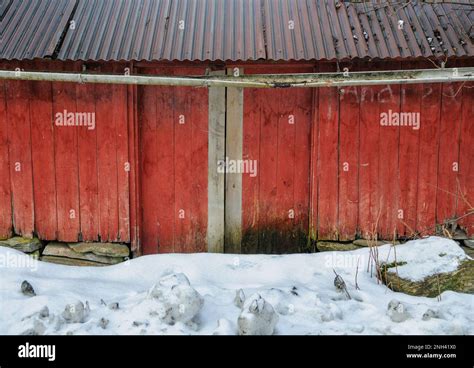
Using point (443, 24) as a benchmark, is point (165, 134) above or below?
below

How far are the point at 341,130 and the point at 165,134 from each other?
83.7 inches

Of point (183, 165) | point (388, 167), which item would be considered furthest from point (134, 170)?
point (388, 167)

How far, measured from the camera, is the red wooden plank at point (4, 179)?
6.30 metres

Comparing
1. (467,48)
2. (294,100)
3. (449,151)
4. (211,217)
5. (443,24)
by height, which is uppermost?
(443,24)

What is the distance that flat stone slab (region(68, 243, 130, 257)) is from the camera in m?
6.41

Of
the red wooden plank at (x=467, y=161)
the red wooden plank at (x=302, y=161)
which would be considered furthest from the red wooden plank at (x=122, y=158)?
the red wooden plank at (x=467, y=161)

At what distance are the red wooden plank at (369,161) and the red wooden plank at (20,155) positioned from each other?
3.99m

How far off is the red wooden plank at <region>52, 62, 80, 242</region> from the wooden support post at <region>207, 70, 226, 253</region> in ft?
5.30

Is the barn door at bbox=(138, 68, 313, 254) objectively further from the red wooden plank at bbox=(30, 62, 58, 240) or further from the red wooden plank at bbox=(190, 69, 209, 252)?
the red wooden plank at bbox=(30, 62, 58, 240)

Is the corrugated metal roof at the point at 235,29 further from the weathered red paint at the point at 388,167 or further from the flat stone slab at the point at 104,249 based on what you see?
the flat stone slab at the point at 104,249
